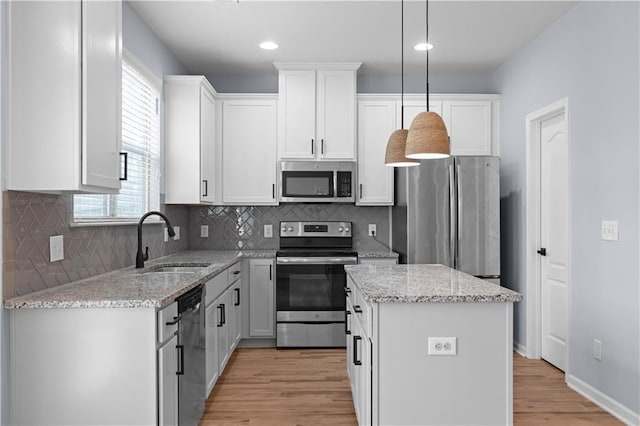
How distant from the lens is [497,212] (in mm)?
4391

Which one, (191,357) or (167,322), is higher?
(167,322)

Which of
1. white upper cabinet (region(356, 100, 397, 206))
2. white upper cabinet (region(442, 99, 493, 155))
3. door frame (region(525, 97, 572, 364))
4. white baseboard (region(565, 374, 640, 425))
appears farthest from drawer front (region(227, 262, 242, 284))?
white baseboard (region(565, 374, 640, 425))

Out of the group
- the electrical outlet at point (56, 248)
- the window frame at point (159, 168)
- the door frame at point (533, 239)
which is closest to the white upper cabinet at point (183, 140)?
the window frame at point (159, 168)

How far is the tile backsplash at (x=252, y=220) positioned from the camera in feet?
17.0

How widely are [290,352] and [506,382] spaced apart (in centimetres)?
259

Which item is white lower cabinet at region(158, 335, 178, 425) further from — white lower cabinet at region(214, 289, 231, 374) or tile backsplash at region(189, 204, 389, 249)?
tile backsplash at region(189, 204, 389, 249)

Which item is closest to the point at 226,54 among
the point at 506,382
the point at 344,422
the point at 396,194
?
the point at 396,194

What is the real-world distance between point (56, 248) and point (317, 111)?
290 cm

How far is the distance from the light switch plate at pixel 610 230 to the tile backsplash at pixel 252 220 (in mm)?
2431

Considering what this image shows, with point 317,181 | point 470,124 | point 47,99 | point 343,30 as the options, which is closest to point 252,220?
point 317,181

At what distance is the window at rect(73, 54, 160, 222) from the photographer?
3096 mm

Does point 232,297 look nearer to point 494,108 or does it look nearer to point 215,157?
point 215,157

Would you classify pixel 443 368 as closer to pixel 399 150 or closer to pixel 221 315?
pixel 399 150

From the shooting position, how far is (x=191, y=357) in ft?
8.60
